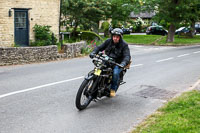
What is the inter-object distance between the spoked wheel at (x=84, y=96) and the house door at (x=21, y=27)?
44.8ft

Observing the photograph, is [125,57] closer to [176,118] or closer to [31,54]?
[176,118]

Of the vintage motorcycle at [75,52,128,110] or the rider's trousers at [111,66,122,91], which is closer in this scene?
the vintage motorcycle at [75,52,128,110]

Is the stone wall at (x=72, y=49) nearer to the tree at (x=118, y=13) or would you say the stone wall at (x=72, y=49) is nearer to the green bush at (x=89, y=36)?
the green bush at (x=89, y=36)

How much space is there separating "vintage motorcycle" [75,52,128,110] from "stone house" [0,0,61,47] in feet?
39.1

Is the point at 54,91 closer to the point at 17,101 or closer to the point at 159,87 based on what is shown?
the point at 17,101

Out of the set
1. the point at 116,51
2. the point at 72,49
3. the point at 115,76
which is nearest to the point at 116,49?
the point at 116,51

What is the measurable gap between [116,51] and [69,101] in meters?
1.68

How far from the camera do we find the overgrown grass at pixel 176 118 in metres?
5.43

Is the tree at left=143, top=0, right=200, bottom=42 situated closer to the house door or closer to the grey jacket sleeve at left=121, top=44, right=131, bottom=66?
the house door

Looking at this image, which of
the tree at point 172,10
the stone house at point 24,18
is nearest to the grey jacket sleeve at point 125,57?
the stone house at point 24,18

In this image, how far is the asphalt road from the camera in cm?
593

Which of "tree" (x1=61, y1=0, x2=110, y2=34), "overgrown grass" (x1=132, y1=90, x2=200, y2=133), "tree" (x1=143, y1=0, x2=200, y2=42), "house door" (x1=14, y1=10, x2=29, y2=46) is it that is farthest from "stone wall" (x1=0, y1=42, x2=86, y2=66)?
"tree" (x1=143, y1=0, x2=200, y2=42)

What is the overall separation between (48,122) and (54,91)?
2.70 meters

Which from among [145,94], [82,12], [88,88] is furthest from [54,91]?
[82,12]
